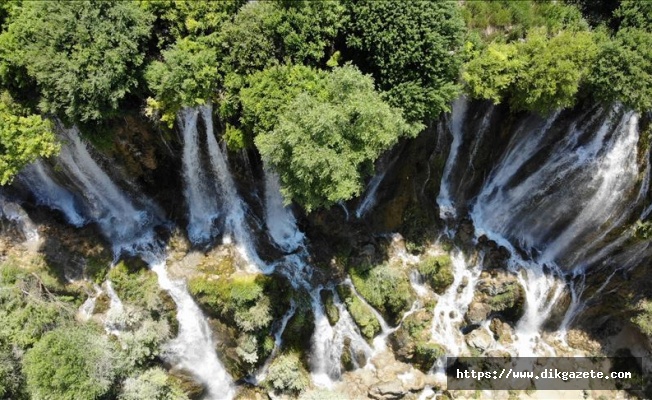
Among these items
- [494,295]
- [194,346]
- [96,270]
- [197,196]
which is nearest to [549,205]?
[494,295]

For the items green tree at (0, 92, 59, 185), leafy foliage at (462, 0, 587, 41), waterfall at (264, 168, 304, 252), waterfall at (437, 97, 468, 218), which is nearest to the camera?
green tree at (0, 92, 59, 185)

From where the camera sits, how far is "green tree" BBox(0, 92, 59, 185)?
62.2 ft

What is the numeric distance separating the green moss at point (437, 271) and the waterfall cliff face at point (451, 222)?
1.15 feet

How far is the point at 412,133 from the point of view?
67.5 ft

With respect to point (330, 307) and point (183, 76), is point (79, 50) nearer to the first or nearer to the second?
point (183, 76)

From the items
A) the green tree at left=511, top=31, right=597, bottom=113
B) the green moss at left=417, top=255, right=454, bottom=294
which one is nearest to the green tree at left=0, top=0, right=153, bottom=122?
the green tree at left=511, top=31, right=597, bottom=113

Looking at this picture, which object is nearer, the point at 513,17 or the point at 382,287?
the point at 513,17

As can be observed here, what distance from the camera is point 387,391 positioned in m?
25.5

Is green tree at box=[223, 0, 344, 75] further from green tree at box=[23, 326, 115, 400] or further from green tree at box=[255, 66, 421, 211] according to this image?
green tree at box=[23, 326, 115, 400]

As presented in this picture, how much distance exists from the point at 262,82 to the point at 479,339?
19817mm

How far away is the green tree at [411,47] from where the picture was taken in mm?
19594

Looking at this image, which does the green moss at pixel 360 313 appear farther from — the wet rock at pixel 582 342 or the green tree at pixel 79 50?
the green tree at pixel 79 50

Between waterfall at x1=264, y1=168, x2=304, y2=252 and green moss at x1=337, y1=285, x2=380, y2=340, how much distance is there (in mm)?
3748

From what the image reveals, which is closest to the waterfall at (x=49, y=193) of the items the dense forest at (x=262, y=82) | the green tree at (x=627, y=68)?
the dense forest at (x=262, y=82)
